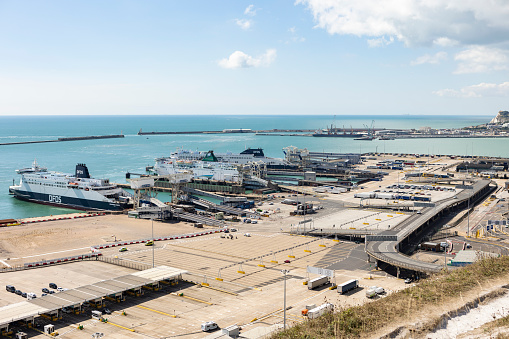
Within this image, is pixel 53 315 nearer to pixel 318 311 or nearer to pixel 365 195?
pixel 318 311

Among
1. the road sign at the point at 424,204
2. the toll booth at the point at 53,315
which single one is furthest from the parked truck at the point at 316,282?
the road sign at the point at 424,204

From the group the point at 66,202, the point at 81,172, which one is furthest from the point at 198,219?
the point at 81,172

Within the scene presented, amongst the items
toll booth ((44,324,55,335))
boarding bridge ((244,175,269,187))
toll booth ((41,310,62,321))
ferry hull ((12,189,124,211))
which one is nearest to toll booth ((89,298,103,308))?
toll booth ((41,310,62,321))

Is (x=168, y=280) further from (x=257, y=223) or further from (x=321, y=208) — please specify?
(x=321, y=208)

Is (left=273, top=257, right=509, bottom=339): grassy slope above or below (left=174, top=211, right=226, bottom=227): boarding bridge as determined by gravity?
above

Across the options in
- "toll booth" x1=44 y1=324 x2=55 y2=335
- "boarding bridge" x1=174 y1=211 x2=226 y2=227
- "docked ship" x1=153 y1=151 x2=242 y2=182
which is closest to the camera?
"toll booth" x1=44 y1=324 x2=55 y2=335

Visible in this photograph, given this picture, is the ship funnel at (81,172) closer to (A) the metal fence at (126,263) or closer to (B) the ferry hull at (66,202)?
(B) the ferry hull at (66,202)

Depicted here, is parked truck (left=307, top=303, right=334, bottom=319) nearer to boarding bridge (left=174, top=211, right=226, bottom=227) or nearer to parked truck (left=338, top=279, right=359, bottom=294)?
parked truck (left=338, top=279, right=359, bottom=294)
